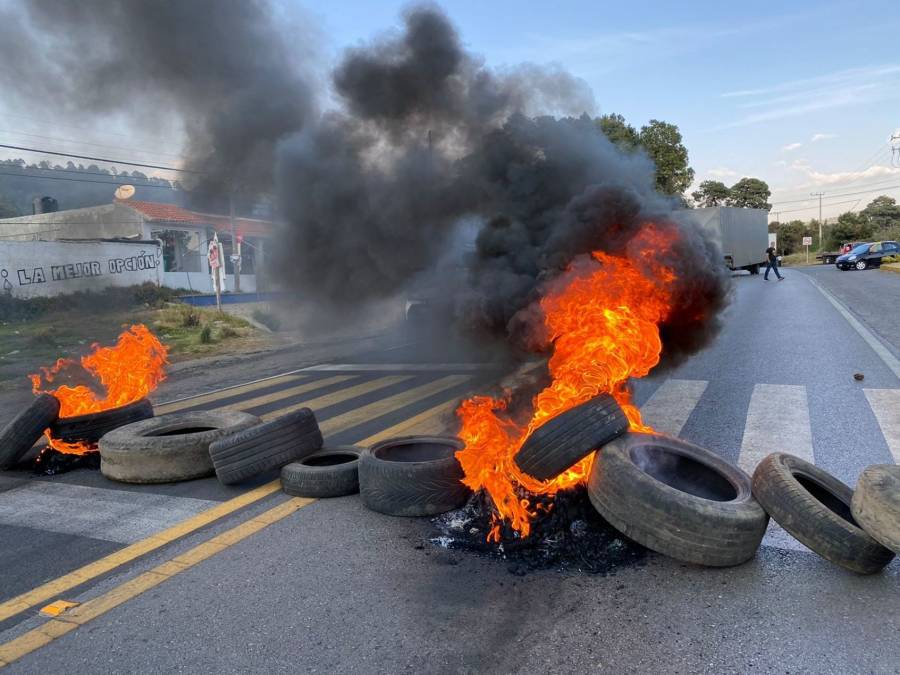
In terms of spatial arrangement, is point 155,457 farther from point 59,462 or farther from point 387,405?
point 387,405

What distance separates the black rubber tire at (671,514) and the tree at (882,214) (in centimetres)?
8142

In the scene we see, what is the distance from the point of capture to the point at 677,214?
5.58 m

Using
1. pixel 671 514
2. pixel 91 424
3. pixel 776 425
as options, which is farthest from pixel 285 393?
pixel 671 514

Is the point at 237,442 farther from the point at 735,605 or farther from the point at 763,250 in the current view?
the point at 763,250

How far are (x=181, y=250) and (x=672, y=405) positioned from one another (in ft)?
89.6

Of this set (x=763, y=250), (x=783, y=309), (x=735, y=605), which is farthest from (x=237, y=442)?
(x=763, y=250)

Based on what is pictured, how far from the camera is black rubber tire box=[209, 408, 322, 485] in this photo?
4.73 meters

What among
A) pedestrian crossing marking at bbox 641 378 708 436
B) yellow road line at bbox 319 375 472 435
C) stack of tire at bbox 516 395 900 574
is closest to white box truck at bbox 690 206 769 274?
pedestrian crossing marking at bbox 641 378 708 436

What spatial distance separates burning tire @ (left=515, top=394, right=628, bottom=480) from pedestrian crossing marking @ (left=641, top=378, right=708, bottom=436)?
84.7 inches

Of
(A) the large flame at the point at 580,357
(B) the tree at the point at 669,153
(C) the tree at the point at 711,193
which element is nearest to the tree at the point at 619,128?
(B) the tree at the point at 669,153

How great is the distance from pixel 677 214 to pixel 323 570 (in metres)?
4.35

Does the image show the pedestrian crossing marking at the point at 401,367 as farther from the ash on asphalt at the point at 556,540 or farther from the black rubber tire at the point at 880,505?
the black rubber tire at the point at 880,505

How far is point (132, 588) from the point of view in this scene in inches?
130

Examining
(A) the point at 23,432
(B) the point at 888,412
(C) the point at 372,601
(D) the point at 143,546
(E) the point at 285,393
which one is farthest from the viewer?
(E) the point at 285,393
